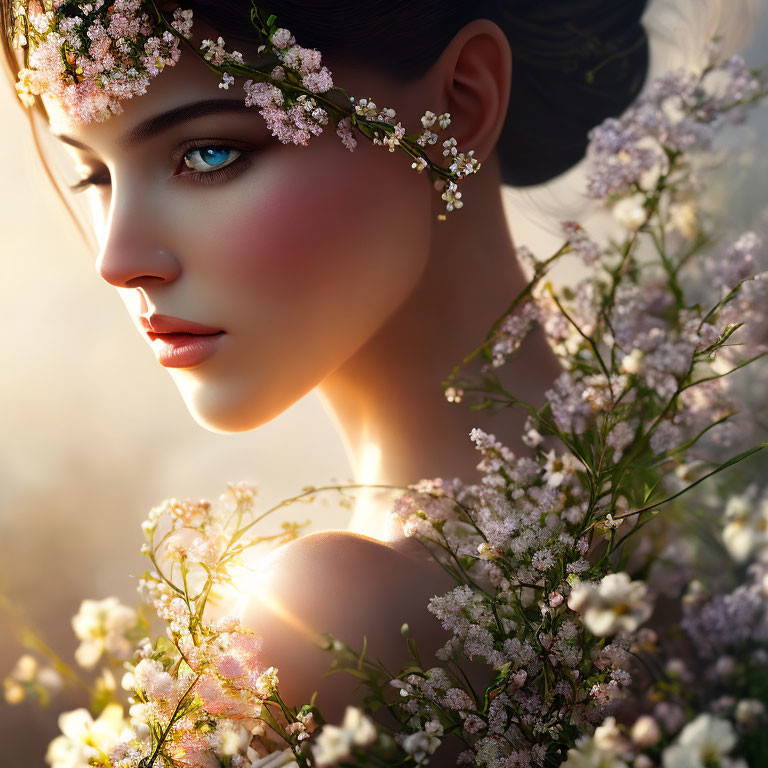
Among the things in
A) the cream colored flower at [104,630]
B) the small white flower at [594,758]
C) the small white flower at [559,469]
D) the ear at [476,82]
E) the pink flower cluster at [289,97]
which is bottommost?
the small white flower at [594,758]

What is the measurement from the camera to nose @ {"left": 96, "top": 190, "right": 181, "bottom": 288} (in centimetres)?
117

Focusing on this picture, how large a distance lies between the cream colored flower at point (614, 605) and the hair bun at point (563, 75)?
3.51 ft

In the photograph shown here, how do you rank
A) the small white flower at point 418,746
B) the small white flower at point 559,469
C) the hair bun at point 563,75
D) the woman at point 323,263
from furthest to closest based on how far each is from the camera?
the hair bun at point 563,75 < the small white flower at point 559,469 < the woman at point 323,263 < the small white flower at point 418,746

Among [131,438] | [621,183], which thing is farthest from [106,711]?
[131,438]

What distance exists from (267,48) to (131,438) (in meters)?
1.85

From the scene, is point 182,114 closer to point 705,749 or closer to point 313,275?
point 313,275

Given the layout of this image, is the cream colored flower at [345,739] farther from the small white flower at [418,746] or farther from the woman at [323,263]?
Result: the woman at [323,263]

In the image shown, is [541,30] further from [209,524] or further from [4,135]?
[4,135]

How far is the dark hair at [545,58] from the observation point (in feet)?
4.20

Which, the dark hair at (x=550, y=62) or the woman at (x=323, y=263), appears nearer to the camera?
the woman at (x=323, y=263)

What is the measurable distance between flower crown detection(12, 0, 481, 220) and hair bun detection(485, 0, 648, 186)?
20.1 inches

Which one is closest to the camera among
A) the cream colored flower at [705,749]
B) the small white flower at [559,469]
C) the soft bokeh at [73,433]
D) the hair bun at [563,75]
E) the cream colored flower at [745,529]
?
the cream colored flower at [705,749]

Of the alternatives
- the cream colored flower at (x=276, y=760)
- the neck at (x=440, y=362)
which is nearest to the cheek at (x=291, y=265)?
the neck at (x=440, y=362)

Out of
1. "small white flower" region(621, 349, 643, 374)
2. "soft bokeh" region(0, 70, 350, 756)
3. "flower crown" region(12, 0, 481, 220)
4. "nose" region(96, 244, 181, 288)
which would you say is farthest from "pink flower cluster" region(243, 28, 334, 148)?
"soft bokeh" region(0, 70, 350, 756)
